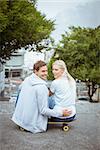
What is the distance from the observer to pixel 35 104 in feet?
4.00

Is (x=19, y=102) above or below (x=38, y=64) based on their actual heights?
below

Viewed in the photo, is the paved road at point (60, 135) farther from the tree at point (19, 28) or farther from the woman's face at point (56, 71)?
the tree at point (19, 28)

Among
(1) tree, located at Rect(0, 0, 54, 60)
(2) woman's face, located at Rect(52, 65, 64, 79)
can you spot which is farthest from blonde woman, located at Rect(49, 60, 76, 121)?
(1) tree, located at Rect(0, 0, 54, 60)

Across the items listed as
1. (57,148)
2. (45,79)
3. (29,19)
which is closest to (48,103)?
(45,79)

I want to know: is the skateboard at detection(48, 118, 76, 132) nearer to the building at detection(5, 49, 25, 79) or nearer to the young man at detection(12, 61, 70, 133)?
the young man at detection(12, 61, 70, 133)

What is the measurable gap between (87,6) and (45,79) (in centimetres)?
42

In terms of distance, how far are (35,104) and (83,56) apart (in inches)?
12.0

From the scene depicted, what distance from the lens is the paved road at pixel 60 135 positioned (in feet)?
3.37

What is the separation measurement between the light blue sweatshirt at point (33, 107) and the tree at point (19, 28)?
161mm

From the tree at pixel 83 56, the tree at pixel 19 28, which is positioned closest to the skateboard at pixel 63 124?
the tree at pixel 83 56

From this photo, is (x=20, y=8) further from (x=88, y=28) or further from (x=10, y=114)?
(x=10, y=114)

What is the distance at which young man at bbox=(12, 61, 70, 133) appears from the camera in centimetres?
120

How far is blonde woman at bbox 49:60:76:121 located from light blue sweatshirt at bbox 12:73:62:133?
1.9 inches

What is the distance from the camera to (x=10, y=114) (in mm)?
1285
